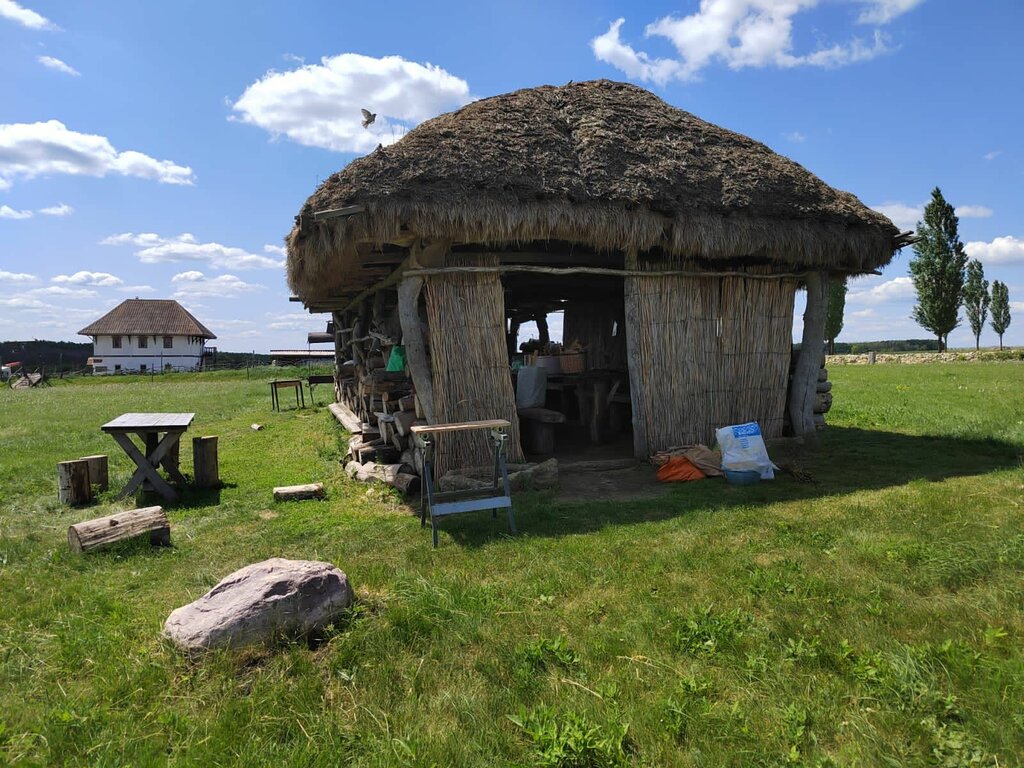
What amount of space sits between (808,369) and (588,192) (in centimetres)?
408

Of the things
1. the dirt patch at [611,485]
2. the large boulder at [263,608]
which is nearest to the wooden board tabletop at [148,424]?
the large boulder at [263,608]

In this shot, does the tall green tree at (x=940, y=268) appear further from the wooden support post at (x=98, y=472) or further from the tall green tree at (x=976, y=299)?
the wooden support post at (x=98, y=472)

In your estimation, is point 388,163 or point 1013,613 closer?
point 1013,613

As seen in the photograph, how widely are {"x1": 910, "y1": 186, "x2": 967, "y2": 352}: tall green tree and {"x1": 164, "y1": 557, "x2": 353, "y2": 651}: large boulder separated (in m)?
39.0

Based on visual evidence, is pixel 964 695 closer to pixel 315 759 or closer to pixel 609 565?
pixel 609 565

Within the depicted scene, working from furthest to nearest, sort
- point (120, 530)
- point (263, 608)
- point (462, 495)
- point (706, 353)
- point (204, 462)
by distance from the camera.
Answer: point (706, 353) → point (204, 462) → point (462, 495) → point (120, 530) → point (263, 608)

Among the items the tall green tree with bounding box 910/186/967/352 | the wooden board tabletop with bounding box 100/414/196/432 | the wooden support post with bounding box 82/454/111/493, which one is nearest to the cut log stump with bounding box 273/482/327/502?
the wooden board tabletop with bounding box 100/414/196/432

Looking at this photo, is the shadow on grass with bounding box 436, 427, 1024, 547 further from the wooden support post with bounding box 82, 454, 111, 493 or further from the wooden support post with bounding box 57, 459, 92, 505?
the wooden support post with bounding box 82, 454, 111, 493

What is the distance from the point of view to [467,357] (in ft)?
22.2

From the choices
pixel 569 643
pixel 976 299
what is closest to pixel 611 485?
pixel 569 643

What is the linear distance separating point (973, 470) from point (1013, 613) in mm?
4190

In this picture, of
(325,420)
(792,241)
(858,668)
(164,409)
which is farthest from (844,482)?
(164,409)

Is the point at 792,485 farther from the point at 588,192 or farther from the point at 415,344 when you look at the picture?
the point at 415,344

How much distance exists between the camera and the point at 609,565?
4.04 metres
